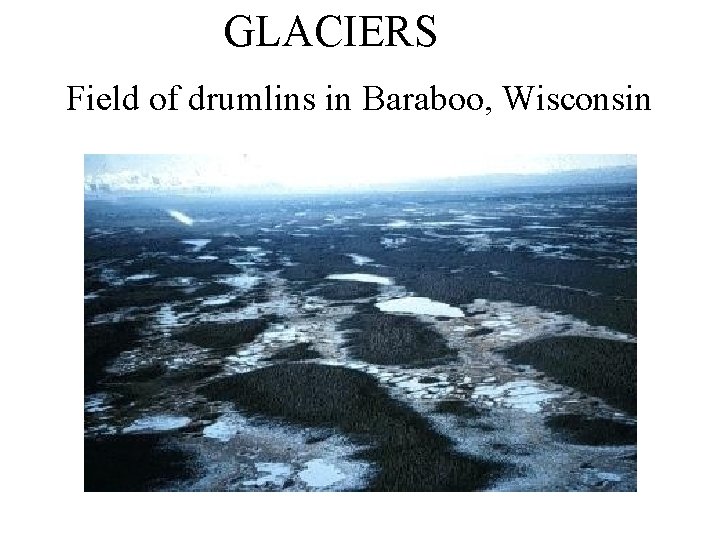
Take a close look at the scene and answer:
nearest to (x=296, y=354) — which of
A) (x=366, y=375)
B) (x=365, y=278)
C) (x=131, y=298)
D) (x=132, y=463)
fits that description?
(x=366, y=375)

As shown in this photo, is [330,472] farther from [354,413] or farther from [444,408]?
[444,408]

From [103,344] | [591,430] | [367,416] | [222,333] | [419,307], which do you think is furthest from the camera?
[419,307]

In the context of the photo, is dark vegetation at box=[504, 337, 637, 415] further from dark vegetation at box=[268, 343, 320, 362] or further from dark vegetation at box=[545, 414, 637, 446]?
dark vegetation at box=[268, 343, 320, 362]

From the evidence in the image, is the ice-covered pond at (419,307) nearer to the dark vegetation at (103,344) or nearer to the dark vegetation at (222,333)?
the dark vegetation at (222,333)

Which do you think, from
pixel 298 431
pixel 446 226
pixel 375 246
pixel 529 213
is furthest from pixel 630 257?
pixel 529 213

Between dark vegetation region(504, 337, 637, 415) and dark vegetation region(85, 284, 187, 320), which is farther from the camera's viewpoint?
dark vegetation region(85, 284, 187, 320)

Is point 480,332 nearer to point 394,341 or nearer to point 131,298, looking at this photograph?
point 394,341

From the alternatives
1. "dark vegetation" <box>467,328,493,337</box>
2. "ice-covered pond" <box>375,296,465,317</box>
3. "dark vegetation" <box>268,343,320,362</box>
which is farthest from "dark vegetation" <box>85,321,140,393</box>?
"dark vegetation" <box>467,328,493,337</box>
